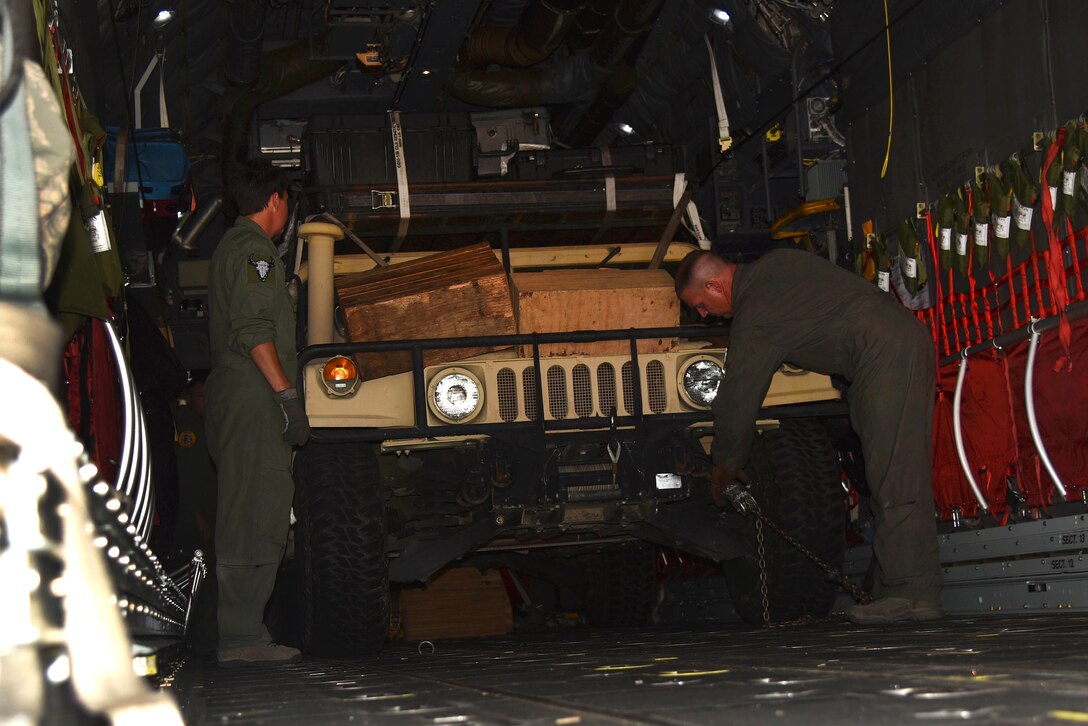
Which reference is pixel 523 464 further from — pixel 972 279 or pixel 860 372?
pixel 972 279

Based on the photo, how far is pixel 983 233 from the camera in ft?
18.9

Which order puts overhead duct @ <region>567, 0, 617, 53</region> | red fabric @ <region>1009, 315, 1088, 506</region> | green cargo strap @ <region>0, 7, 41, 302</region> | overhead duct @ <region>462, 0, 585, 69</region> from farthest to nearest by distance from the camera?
overhead duct @ <region>462, 0, 585, 69</region>, overhead duct @ <region>567, 0, 617, 53</region>, red fabric @ <region>1009, 315, 1088, 506</region>, green cargo strap @ <region>0, 7, 41, 302</region>

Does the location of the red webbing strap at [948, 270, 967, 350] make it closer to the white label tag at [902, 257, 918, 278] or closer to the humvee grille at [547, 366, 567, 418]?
the white label tag at [902, 257, 918, 278]

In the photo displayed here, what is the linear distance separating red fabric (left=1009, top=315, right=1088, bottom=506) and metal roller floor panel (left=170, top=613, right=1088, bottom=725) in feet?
4.00

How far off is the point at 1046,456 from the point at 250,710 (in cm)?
366

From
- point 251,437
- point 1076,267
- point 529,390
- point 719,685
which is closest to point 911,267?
point 1076,267

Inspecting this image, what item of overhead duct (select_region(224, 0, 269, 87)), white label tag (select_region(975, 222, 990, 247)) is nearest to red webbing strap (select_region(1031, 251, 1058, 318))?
white label tag (select_region(975, 222, 990, 247))

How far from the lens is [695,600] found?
313 inches

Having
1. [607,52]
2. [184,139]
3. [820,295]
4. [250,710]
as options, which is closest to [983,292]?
[820,295]

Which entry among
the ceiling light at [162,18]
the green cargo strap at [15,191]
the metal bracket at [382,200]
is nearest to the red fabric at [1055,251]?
the metal bracket at [382,200]

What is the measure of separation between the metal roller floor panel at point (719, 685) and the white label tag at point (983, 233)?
8.14 feet

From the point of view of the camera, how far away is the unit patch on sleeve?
192 inches

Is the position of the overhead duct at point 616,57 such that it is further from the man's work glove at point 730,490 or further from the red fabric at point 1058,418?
the red fabric at point 1058,418

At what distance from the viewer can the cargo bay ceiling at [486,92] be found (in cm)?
619
